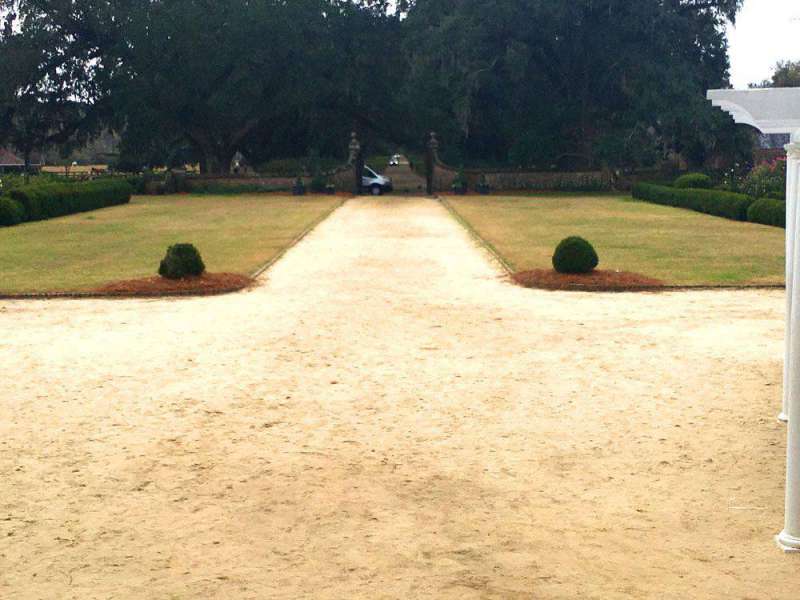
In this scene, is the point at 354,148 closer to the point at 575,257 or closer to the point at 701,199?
the point at 701,199

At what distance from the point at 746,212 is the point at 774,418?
88.9 feet

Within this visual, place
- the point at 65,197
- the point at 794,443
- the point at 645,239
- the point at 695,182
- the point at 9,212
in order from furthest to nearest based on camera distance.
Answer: the point at 695,182 → the point at 65,197 → the point at 9,212 → the point at 645,239 → the point at 794,443

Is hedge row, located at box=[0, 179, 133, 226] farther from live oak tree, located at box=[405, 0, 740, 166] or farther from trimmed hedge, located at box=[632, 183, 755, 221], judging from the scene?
trimmed hedge, located at box=[632, 183, 755, 221]

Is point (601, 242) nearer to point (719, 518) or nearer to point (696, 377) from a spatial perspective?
point (696, 377)

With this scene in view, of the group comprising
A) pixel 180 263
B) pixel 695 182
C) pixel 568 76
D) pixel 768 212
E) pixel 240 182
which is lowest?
pixel 180 263

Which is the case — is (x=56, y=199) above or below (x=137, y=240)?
above

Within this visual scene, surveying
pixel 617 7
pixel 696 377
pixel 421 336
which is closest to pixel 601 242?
pixel 421 336

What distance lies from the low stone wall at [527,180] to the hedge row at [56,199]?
56.7 ft

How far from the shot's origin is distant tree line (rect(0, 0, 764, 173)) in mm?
54281

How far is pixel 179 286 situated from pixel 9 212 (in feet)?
60.2

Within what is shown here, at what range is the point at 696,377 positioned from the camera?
11.1 m

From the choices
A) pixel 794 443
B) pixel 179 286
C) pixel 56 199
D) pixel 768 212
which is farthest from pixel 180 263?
pixel 56 199

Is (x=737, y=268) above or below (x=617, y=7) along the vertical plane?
below

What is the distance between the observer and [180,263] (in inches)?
739
